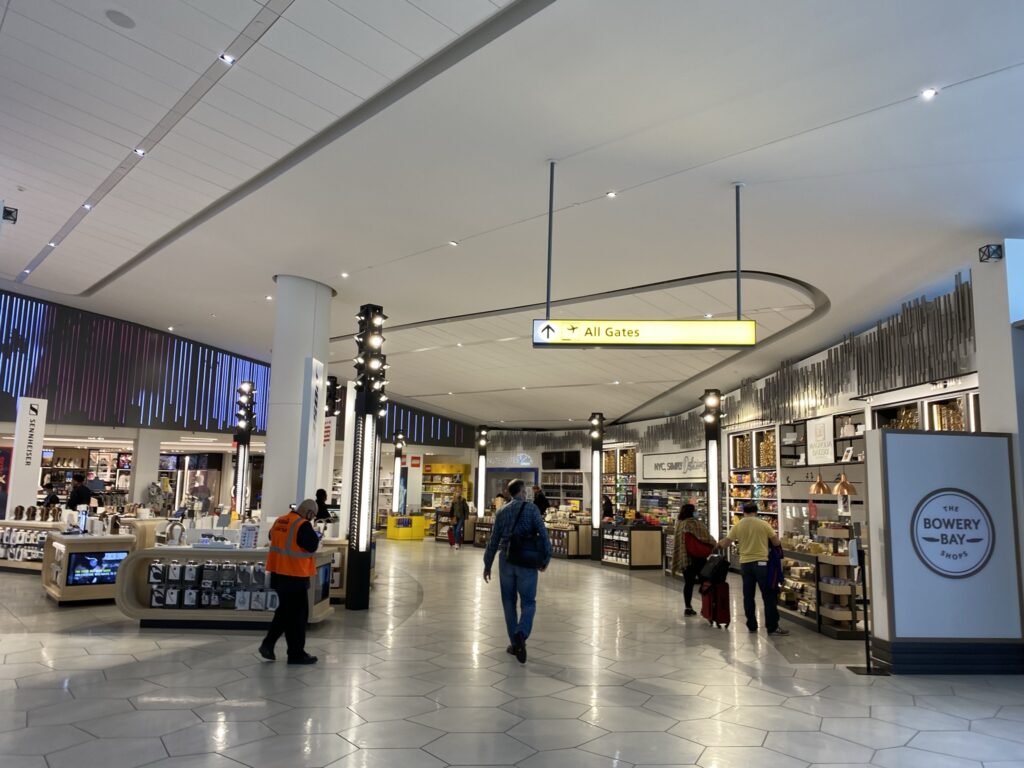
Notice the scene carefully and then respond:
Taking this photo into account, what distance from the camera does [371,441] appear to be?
8.61 metres

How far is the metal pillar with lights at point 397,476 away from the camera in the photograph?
782 inches

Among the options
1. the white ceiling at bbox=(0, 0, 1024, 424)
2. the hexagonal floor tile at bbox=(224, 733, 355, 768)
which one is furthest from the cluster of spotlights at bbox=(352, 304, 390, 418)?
the hexagonal floor tile at bbox=(224, 733, 355, 768)

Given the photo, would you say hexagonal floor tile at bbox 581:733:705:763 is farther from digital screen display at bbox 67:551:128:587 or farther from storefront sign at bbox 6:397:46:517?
storefront sign at bbox 6:397:46:517

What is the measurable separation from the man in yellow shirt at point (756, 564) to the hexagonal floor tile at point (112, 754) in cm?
553

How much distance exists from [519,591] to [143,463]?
13.6 metres

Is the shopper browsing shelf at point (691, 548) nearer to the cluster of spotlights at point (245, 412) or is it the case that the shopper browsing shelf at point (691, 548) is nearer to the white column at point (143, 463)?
the cluster of spotlights at point (245, 412)

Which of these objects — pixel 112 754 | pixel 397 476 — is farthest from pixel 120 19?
pixel 397 476

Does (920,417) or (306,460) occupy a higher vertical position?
(920,417)

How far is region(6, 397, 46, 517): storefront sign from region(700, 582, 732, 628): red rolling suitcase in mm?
10334

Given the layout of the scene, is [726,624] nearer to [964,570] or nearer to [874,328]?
[964,570]

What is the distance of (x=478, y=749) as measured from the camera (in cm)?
371

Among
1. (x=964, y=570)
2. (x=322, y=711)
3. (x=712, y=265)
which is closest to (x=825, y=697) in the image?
(x=964, y=570)

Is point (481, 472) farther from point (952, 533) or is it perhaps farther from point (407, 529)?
point (952, 533)

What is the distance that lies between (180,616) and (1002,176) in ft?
25.7
